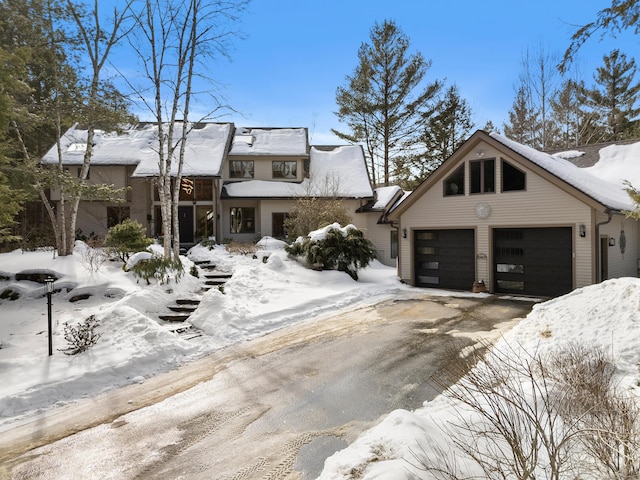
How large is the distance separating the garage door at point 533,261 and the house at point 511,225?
0.10 feet

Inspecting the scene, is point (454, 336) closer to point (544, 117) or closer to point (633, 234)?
point (633, 234)

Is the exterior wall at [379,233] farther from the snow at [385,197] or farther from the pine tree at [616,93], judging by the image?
the pine tree at [616,93]

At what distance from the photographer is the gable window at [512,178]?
12930 mm

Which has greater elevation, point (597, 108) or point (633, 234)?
point (597, 108)

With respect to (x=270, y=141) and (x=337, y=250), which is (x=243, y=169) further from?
(x=337, y=250)

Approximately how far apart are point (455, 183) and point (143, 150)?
19034 millimetres

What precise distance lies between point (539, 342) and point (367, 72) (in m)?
26.8

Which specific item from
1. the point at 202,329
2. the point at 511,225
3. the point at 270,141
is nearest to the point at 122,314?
the point at 202,329

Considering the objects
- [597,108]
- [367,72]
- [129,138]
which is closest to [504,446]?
[129,138]

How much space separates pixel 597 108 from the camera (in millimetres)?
27734

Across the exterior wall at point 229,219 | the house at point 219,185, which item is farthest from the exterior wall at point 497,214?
the exterior wall at point 229,219

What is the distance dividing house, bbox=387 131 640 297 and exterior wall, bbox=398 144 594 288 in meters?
0.03

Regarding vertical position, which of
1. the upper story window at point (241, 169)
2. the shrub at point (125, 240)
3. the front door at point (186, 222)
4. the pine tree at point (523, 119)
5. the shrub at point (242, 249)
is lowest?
the shrub at point (242, 249)

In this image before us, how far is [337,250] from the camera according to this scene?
14.9 metres
